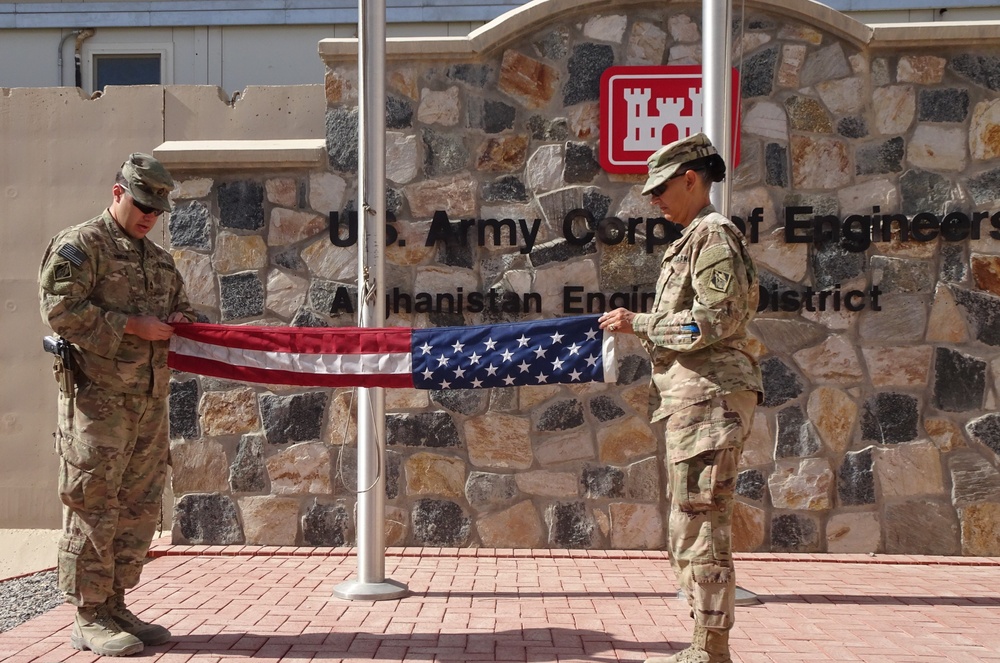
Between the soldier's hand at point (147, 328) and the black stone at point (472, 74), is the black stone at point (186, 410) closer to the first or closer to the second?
the soldier's hand at point (147, 328)

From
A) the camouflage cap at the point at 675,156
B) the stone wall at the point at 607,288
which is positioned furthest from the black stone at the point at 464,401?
the camouflage cap at the point at 675,156

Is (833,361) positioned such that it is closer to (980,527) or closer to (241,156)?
(980,527)

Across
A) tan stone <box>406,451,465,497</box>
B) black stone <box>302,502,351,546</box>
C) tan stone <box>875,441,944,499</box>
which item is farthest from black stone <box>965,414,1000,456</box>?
black stone <box>302,502,351,546</box>

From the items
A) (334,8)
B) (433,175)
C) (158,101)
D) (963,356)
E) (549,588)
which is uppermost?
(334,8)

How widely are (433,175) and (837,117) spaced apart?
9.04ft

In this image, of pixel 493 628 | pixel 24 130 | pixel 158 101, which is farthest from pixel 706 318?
pixel 24 130

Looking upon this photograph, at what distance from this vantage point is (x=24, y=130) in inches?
313

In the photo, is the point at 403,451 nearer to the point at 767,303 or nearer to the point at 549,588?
the point at 549,588

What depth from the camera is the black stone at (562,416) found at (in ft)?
23.9

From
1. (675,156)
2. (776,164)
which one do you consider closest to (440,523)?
(776,164)

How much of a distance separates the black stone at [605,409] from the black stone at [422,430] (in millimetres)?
945

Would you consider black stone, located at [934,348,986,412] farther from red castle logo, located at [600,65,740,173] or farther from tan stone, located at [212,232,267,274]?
tan stone, located at [212,232,267,274]

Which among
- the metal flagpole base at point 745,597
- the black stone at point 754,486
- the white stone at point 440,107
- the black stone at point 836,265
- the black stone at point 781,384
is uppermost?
the white stone at point 440,107

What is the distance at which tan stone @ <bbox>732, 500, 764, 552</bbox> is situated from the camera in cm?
721
